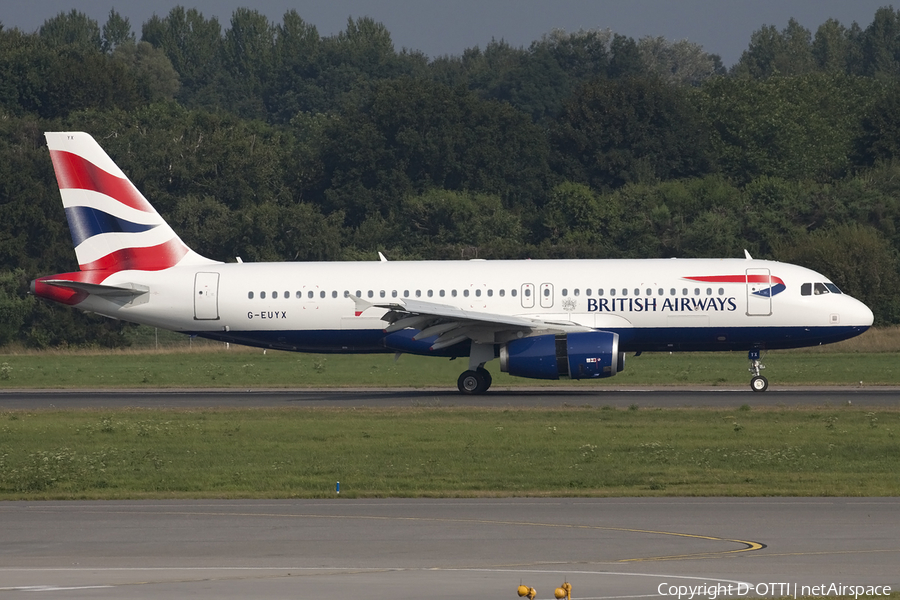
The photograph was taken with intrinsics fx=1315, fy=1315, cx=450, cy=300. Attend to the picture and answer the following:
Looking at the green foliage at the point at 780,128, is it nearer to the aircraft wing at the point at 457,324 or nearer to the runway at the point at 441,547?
the aircraft wing at the point at 457,324

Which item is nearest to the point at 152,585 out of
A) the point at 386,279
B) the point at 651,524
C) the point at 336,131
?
the point at 651,524

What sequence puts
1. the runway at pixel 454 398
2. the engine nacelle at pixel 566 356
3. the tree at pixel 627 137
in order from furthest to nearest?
1. the tree at pixel 627 137
2. the engine nacelle at pixel 566 356
3. the runway at pixel 454 398

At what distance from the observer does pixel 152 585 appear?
12.7 meters

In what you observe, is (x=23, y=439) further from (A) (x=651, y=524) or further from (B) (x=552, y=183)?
(B) (x=552, y=183)

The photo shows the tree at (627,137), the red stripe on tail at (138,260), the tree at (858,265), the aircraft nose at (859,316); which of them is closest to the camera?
the aircraft nose at (859,316)

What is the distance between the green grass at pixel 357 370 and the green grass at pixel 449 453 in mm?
10109

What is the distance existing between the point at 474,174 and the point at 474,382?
209 feet

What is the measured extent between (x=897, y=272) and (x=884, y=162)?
27.8 meters

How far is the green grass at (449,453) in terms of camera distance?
20203 millimetres

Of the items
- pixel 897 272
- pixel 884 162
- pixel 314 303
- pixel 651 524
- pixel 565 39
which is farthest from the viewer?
pixel 565 39

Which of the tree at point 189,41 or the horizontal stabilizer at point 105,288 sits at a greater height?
the tree at point 189,41

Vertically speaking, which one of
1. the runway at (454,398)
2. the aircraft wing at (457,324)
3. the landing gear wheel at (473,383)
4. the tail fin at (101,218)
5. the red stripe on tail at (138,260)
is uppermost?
the tail fin at (101,218)

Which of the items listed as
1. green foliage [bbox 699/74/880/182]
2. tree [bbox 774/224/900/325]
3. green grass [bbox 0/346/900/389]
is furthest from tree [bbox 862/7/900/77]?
green grass [bbox 0/346/900/389]

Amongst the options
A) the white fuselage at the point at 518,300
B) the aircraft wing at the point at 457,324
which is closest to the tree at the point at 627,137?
the white fuselage at the point at 518,300
